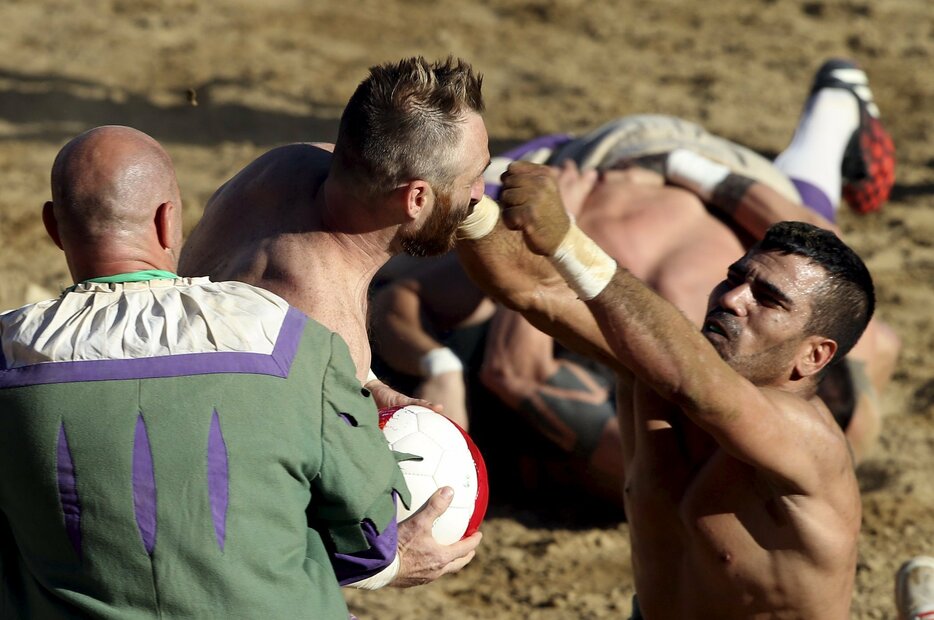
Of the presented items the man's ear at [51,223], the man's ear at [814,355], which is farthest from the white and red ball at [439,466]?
the man's ear at [814,355]

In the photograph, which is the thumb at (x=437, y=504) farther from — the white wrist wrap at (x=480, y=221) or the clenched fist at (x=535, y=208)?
the white wrist wrap at (x=480, y=221)

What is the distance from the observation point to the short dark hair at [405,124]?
2295 mm

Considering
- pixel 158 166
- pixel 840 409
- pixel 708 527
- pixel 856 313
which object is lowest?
pixel 840 409

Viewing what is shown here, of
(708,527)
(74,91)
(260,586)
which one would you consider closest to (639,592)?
(708,527)

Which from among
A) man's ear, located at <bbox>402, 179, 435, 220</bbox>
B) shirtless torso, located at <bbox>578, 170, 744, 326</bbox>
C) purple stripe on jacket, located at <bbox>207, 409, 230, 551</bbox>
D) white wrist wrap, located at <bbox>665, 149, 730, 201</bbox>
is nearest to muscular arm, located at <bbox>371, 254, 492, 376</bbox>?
shirtless torso, located at <bbox>578, 170, 744, 326</bbox>

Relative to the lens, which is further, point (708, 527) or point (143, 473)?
point (708, 527)

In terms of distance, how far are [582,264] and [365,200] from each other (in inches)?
18.8

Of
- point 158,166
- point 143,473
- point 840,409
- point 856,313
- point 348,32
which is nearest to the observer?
point 143,473

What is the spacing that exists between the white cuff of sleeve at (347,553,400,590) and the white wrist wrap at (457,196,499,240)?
0.84 meters

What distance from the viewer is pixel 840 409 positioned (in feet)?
14.9

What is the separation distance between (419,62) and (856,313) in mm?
1223

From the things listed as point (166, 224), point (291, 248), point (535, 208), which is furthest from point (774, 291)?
point (166, 224)

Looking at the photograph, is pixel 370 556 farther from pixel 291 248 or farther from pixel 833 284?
pixel 833 284

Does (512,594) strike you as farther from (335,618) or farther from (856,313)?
(335,618)
